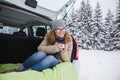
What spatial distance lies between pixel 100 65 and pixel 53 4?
1.52 metres

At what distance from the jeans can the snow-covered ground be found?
127cm

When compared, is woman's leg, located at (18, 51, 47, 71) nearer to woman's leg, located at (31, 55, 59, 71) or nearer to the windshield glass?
woman's leg, located at (31, 55, 59, 71)

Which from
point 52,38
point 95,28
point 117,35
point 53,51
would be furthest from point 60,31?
point 117,35

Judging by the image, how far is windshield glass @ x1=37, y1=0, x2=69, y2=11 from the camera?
2451mm

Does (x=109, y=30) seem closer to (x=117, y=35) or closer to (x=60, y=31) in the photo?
(x=117, y=35)

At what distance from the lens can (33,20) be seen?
263cm

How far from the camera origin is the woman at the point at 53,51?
6.88ft

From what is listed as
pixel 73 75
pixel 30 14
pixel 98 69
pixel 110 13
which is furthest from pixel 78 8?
pixel 73 75

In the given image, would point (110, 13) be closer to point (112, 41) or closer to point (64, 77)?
point (112, 41)

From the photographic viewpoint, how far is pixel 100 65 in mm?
3709

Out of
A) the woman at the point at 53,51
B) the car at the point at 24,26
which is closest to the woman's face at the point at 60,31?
the woman at the point at 53,51

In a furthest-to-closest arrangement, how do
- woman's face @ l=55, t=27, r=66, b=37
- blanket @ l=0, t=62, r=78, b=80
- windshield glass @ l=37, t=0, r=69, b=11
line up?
windshield glass @ l=37, t=0, r=69, b=11
woman's face @ l=55, t=27, r=66, b=37
blanket @ l=0, t=62, r=78, b=80

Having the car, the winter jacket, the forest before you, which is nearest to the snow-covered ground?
the forest

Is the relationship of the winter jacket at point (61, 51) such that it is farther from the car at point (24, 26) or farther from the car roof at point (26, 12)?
the car roof at point (26, 12)
